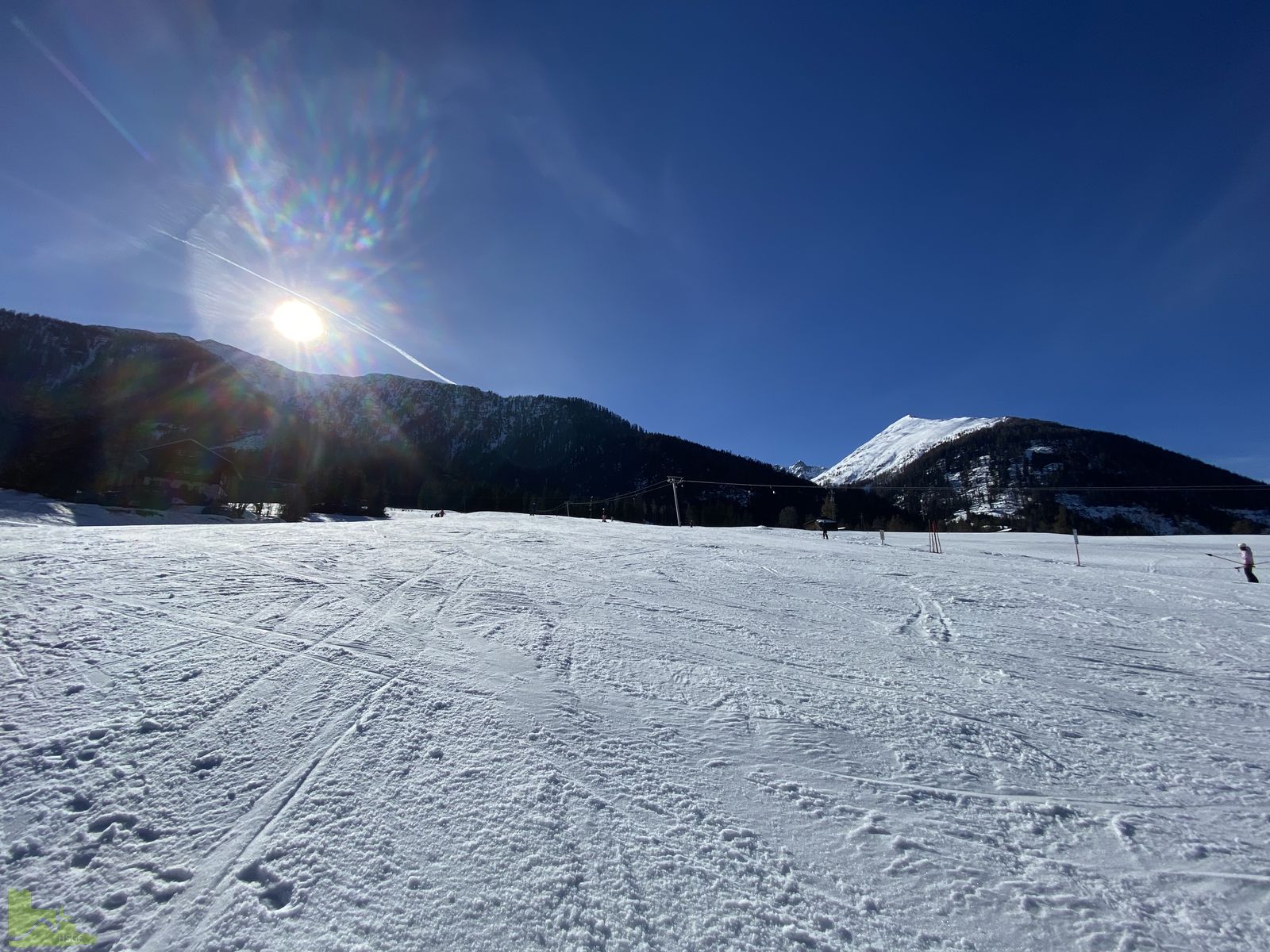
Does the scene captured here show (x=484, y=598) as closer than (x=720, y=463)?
Yes

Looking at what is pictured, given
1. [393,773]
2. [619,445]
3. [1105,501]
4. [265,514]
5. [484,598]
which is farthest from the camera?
[619,445]

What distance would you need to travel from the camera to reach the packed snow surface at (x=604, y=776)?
246 cm

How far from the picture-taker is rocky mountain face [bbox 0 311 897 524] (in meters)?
37.2

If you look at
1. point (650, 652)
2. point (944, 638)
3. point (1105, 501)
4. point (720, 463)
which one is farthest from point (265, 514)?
point (1105, 501)

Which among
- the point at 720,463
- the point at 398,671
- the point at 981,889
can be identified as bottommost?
the point at 981,889

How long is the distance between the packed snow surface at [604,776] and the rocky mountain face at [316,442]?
43.9 meters

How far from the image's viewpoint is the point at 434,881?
2.59 meters

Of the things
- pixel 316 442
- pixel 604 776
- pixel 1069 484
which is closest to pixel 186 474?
pixel 604 776

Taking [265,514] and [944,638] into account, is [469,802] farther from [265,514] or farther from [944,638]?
[265,514]

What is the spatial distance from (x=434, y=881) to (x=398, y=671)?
9.15ft

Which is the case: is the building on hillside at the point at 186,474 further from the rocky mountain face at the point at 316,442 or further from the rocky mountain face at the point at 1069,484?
the rocky mountain face at the point at 1069,484

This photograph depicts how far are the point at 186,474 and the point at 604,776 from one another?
4981 centimetres

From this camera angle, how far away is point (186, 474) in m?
38.0

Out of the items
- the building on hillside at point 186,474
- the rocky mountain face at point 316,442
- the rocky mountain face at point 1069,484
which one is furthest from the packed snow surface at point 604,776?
the rocky mountain face at point 1069,484
